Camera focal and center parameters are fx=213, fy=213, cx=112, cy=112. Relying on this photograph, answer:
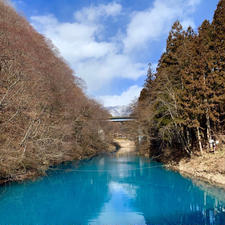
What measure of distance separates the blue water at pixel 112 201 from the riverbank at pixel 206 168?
77cm

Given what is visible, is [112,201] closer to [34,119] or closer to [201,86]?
[34,119]

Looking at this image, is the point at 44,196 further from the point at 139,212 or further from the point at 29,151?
the point at 139,212

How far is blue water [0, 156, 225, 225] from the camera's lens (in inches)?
311

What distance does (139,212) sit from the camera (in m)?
8.66

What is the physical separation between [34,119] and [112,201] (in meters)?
7.23

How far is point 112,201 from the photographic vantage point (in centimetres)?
1032

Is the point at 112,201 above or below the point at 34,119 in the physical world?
below

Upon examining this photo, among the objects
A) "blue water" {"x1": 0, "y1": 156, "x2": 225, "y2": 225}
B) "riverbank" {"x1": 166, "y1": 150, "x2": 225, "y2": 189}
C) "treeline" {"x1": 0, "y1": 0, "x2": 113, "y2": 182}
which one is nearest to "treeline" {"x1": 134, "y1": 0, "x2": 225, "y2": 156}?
"riverbank" {"x1": 166, "y1": 150, "x2": 225, "y2": 189}

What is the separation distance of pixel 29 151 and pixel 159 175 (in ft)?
29.6

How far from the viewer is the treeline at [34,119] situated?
467 inches

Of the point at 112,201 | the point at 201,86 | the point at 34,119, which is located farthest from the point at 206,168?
the point at 34,119

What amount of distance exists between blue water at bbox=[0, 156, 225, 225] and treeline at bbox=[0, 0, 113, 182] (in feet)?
5.47

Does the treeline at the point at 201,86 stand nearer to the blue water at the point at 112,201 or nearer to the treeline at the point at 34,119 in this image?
the blue water at the point at 112,201

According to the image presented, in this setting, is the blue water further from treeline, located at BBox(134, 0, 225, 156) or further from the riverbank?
treeline, located at BBox(134, 0, 225, 156)
